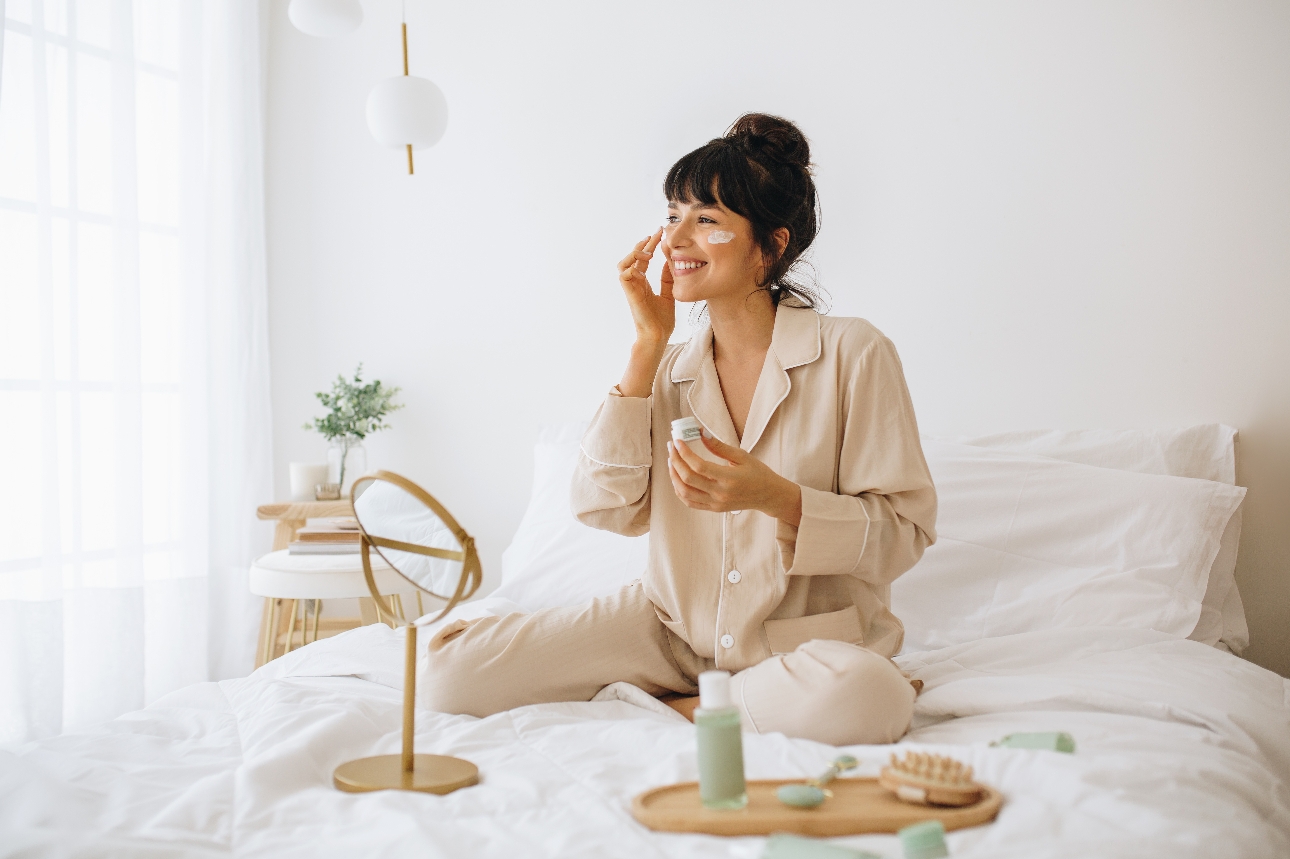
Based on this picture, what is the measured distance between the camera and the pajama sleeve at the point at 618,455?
1.49 m

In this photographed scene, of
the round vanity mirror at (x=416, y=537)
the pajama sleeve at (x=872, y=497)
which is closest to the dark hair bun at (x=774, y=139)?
the pajama sleeve at (x=872, y=497)

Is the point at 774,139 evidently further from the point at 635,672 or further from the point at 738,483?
the point at 635,672

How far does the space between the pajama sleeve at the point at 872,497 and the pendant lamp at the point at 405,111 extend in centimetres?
134

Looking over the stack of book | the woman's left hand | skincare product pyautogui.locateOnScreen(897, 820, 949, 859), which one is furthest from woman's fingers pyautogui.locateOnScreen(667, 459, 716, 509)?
the stack of book

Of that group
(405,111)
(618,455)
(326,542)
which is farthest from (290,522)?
(618,455)

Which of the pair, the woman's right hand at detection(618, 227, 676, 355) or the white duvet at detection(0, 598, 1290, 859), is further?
the woman's right hand at detection(618, 227, 676, 355)

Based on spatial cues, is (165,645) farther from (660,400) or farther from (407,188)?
(660,400)

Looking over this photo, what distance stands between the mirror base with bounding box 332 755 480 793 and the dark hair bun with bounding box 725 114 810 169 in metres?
1.03

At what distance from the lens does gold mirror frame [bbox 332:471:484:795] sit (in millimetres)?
954

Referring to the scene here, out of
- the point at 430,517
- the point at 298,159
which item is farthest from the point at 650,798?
the point at 298,159

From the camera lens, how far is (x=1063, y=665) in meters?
1.38

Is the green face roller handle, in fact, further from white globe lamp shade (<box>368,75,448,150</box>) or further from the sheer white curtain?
the sheer white curtain

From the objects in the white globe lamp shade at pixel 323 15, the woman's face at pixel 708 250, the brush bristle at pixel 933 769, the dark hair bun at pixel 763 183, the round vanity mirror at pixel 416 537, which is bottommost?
the brush bristle at pixel 933 769

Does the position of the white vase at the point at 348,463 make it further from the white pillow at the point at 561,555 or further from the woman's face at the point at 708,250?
the woman's face at the point at 708,250
